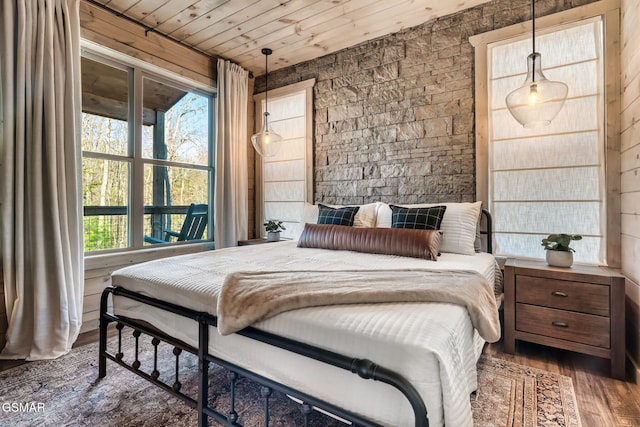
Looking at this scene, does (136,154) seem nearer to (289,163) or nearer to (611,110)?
(289,163)

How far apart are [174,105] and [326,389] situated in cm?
333

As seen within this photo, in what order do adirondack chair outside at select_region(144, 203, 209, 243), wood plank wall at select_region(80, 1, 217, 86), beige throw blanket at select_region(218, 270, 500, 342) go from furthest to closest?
adirondack chair outside at select_region(144, 203, 209, 243) → wood plank wall at select_region(80, 1, 217, 86) → beige throw blanket at select_region(218, 270, 500, 342)

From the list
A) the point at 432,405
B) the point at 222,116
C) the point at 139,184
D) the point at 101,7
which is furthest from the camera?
the point at 222,116

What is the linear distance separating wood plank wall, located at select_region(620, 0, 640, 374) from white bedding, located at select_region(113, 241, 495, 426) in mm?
1116

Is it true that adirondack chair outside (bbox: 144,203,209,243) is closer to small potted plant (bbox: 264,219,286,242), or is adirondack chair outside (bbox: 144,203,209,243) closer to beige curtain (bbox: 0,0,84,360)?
small potted plant (bbox: 264,219,286,242)

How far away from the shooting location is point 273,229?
143 inches

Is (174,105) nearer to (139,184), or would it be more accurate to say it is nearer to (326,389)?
(139,184)

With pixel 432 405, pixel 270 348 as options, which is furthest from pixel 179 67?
pixel 432 405

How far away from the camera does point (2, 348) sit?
220 cm

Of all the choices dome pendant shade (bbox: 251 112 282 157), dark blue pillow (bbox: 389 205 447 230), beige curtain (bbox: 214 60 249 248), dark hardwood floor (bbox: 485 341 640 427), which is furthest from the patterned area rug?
dome pendant shade (bbox: 251 112 282 157)

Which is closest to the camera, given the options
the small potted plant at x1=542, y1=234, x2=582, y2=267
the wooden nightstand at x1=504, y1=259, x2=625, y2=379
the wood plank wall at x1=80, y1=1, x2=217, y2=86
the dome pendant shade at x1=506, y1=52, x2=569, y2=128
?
the wooden nightstand at x1=504, y1=259, x2=625, y2=379

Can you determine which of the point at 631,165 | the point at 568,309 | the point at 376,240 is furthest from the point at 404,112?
the point at 568,309

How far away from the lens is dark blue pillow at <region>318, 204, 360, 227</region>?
9.11ft

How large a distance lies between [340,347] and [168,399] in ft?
4.05
